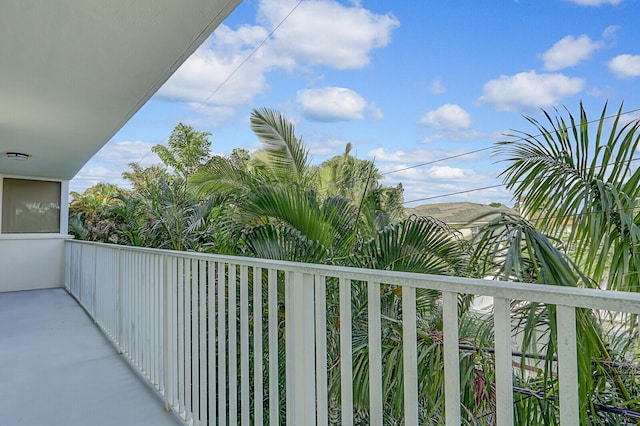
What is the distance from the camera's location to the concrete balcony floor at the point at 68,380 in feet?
7.90

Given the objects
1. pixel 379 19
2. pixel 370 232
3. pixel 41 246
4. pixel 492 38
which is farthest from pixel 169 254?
pixel 379 19

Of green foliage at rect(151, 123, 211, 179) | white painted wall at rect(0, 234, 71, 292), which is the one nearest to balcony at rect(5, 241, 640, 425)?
white painted wall at rect(0, 234, 71, 292)

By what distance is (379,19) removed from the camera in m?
12.9

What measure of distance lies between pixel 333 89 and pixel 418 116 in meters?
4.39

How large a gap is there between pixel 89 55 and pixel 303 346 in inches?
87.9

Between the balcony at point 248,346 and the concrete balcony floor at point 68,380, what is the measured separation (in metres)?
0.01

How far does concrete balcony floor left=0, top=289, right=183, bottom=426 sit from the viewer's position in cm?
241

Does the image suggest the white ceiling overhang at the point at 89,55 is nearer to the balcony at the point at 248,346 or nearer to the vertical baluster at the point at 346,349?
the balcony at the point at 248,346

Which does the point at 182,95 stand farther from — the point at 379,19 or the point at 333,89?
the point at 379,19

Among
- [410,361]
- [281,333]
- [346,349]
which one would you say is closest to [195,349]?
[281,333]

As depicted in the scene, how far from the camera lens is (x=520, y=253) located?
5.05 ft

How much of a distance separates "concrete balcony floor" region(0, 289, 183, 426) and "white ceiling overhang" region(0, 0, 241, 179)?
2.14m

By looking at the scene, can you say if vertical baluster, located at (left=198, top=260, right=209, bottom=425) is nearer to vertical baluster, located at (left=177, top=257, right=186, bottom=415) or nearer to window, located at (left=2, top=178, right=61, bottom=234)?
vertical baluster, located at (left=177, top=257, right=186, bottom=415)

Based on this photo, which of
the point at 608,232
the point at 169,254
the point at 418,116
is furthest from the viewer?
the point at 418,116
